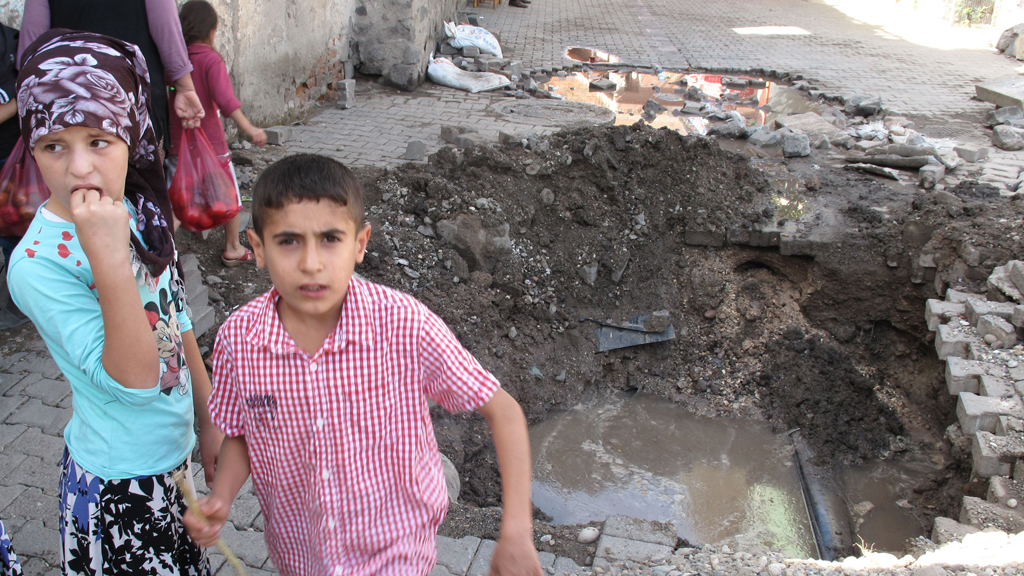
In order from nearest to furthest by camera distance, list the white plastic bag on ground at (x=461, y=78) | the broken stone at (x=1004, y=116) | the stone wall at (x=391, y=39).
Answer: the broken stone at (x=1004, y=116), the stone wall at (x=391, y=39), the white plastic bag on ground at (x=461, y=78)

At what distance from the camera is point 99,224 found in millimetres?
1486

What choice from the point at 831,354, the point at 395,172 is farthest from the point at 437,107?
the point at 831,354

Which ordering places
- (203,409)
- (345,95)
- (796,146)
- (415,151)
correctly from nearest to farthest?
1. (203,409)
2. (415,151)
3. (796,146)
4. (345,95)

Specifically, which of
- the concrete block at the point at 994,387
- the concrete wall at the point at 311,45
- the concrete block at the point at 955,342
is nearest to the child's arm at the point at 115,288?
the concrete block at the point at 994,387

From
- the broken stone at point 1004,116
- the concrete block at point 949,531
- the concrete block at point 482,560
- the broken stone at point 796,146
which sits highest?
the broken stone at point 1004,116

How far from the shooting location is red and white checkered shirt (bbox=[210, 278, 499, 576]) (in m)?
1.53

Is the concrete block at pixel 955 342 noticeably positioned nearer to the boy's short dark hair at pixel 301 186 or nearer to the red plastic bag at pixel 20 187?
the boy's short dark hair at pixel 301 186

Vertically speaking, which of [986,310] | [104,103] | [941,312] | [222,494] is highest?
[104,103]

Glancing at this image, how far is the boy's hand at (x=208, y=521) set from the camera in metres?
1.55

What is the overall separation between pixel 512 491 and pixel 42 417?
9.72ft

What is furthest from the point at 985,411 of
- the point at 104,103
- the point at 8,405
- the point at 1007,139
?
the point at 1007,139

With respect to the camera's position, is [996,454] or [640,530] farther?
[996,454]

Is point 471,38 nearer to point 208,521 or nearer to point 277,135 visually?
point 277,135

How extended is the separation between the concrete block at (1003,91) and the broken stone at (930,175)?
12.7 ft
